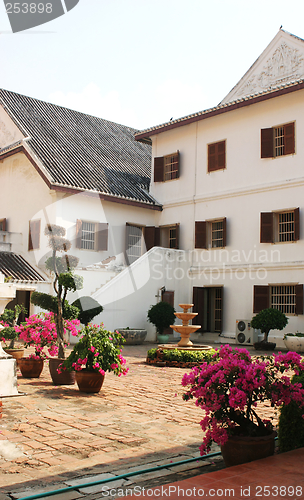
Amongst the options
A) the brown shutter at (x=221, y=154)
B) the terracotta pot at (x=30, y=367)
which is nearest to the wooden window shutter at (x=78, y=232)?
the brown shutter at (x=221, y=154)

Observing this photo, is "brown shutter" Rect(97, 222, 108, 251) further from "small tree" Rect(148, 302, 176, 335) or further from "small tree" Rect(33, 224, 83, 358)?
"small tree" Rect(33, 224, 83, 358)

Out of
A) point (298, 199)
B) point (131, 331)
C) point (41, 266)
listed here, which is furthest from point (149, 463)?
point (41, 266)

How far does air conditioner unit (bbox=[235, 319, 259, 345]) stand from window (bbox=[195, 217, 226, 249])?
356cm

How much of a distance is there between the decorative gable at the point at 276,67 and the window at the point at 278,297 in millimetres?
7740

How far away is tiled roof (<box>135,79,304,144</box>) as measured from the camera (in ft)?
56.4

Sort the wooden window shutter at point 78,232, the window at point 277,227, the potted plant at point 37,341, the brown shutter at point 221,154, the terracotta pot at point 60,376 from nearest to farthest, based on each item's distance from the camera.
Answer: the terracotta pot at point 60,376 → the potted plant at point 37,341 → the window at point 277,227 → the wooden window shutter at point 78,232 → the brown shutter at point 221,154

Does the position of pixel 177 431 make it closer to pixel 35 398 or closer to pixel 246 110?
pixel 35 398

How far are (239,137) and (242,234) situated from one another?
3.85 metres

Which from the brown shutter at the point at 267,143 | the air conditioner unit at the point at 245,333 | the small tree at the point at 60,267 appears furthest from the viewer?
the brown shutter at the point at 267,143

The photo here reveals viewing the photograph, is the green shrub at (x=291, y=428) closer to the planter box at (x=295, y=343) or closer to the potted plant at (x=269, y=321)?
the planter box at (x=295, y=343)

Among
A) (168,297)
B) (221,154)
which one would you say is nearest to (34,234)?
(168,297)

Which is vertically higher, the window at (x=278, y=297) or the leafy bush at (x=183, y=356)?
the window at (x=278, y=297)

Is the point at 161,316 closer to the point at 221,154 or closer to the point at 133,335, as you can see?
the point at 133,335

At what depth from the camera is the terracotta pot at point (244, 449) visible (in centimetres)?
410
